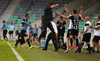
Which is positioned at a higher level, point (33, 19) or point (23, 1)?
point (23, 1)

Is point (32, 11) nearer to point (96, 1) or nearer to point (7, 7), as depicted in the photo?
point (7, 7)

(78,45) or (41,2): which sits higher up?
(41,2)

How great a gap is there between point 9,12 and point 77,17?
2393 cm

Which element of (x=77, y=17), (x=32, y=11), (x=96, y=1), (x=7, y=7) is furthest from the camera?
(x=7, y=7)

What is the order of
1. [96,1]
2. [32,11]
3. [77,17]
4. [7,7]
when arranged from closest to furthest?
[77,17] → [96,1] → [32,11] → [7,7]

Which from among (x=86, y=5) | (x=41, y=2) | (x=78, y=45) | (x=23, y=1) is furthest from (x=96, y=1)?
(x=78, y=45)

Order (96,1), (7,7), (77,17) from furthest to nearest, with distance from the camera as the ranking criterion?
(7,7)
(96,1)
(77,17)

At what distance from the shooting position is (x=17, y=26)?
3148 cm

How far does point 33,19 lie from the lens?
32031 millimetres

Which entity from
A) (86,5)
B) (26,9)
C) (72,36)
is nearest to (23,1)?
(26,9)

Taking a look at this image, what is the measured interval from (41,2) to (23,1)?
2.58 m

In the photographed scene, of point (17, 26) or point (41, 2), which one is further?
point (41, 2)

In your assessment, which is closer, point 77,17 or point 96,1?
point 77,17

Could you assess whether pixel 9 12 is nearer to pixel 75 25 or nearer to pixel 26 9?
pixel 26 9
